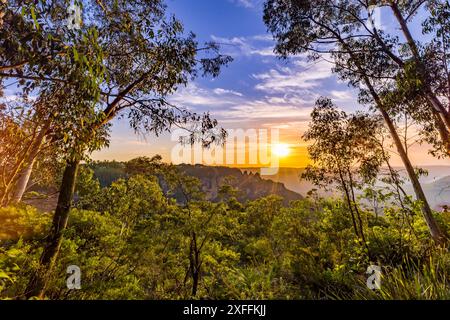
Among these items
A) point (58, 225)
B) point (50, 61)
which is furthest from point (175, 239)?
point (50, 61)

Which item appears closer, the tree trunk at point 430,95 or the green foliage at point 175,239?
the green foliage at point 175,239

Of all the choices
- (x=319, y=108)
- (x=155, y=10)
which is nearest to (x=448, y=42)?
(x=319, y=108)

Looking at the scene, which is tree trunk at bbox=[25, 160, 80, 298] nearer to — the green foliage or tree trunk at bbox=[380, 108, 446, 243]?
the green foliage

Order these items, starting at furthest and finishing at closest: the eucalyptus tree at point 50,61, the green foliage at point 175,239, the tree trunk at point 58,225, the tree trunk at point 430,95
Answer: the tree trunk at point 430,95 < the green foliage at point 175,239 < the tree trunk at point 58,225 < the eucalyptus tree at point 50,61

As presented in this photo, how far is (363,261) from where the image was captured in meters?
5.02

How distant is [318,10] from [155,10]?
214 inches

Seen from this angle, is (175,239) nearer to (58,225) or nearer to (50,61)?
(58,225)

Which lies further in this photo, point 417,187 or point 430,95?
point 417,187

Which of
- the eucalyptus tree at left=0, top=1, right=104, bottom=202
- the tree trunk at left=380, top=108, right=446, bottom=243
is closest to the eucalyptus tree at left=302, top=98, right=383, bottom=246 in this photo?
the tree trunk at left=380, top=108, right=446, bottom=243

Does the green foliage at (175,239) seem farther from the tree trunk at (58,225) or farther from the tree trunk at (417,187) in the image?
the tree trunk at (58,225)

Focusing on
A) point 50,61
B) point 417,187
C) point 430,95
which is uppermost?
point 430,95

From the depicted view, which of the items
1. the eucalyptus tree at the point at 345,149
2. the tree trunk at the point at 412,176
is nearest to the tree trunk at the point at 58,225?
the eucalyptus tree at the point at 345,149

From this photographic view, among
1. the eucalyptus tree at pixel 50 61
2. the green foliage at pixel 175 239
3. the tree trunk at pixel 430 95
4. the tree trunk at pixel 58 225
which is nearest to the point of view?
the eucalyptus tree at pixel 50 61
